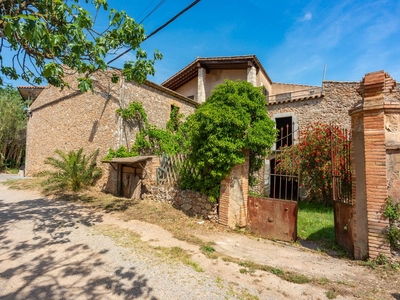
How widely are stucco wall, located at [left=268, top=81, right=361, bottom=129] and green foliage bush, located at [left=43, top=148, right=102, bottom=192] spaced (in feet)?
36.8

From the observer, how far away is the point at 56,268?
3.52m

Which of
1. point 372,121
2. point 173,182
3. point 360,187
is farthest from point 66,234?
point 372,121

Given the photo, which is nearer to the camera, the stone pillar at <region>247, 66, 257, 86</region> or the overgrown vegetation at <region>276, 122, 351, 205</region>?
the overgrown vegetation at <region>276, 122, 351, 205</region>

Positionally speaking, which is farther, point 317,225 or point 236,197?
point 317,225

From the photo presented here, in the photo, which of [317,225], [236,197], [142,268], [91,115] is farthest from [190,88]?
[142,268]

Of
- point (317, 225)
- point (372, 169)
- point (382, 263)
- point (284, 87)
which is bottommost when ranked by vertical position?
point (317, 225)

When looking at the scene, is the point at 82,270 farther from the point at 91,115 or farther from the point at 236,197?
the point at 91,115

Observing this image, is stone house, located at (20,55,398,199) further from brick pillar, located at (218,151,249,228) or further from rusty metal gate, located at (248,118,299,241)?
rusty metal gate, located at (248,118,299,241)

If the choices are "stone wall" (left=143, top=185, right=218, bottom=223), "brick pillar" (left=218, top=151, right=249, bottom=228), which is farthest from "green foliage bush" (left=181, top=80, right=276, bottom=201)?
"stone wall" (left=143, top=185, right=218, bottom=223)

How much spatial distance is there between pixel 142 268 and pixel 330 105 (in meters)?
11.9

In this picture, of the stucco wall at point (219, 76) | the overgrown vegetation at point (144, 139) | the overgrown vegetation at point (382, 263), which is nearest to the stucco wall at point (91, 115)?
the overgrown vegetation at point (144, 139)

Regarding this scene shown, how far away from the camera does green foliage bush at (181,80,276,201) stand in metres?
5.64

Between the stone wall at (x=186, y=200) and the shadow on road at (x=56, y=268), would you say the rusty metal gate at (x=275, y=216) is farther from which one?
the shadow on road at (x=56, y=268)

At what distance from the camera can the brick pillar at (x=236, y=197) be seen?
577cm
